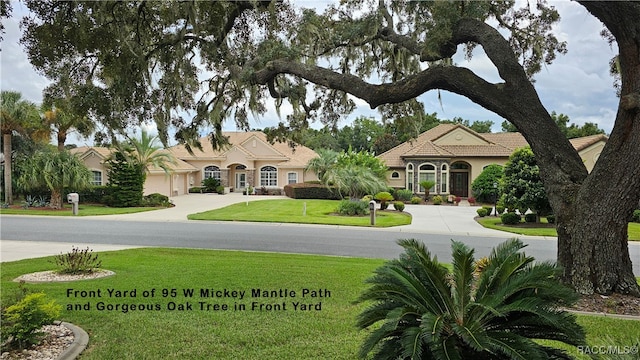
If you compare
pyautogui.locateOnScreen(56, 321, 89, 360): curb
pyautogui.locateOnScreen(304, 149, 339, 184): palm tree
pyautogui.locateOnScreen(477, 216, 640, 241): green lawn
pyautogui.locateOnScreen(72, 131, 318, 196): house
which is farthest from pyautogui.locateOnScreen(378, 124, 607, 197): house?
pyautogui.locateOnScreen(56, 321, 89, 360): curb

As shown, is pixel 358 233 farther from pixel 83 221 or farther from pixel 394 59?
pixel 83 221

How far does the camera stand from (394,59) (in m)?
11.1

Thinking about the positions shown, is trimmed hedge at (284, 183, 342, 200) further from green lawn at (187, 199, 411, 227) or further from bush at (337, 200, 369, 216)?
bush at (337, 200, 369, 216)

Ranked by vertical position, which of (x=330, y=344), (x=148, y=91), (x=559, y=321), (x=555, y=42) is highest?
(x=555, y=42)

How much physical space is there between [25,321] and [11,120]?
26594 millimetres

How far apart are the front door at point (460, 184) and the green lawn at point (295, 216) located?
11.2 metres

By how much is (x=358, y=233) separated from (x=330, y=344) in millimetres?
12280

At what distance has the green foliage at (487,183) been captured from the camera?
99.8ft

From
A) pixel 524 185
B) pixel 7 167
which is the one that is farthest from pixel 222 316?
pixel 7 167

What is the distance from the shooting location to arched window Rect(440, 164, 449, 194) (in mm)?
33406

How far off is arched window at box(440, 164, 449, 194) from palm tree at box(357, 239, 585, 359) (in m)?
30.1

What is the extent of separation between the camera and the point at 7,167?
27281mm

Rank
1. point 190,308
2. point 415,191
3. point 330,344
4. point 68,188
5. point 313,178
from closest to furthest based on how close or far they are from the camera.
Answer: point 330,344
point 190,308
point 68,188
point 415,191
point 313,178

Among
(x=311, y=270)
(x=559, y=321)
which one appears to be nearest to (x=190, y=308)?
(x=311, y=270)
